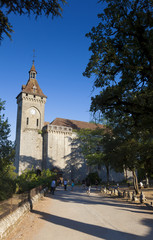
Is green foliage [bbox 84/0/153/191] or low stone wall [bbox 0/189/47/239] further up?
green foliage [bbox 84/0/153/191]

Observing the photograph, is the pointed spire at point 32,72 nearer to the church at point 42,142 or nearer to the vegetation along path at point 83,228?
the church at point 42,142

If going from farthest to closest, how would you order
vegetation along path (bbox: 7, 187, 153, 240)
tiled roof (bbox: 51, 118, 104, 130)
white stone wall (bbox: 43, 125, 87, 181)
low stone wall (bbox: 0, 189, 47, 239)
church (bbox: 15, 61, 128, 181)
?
tiled roof (bbox: 51, 118, 104, 130) < white stone wall (bbox: 43, 125, 87, 181) < church (bbox: 15, 61, 128, 181) < vegetation along path (bbox: 7, 187, 153, 240) < low stone wall (bbox: 0, 189, 47, 239)

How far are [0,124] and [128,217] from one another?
19.6 meters

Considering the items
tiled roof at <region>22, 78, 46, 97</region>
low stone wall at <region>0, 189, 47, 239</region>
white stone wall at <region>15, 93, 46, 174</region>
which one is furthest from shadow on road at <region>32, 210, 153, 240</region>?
tiled roof at <region>22, 78, 46, 97</region>

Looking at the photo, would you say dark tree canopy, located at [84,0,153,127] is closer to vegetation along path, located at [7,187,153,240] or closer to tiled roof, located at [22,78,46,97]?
vegetation along path, located at [7,187,153,240]

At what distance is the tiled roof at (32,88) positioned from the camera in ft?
161

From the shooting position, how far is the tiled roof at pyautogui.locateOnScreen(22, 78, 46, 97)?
48963 millimetres

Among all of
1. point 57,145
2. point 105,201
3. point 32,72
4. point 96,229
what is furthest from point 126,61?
point 32,72

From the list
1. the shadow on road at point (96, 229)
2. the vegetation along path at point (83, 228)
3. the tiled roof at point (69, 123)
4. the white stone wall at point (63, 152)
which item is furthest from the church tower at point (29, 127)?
the shadow on road at point (96, 229)

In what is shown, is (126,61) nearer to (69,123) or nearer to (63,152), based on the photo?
(63,152)

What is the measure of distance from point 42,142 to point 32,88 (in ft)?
46.9

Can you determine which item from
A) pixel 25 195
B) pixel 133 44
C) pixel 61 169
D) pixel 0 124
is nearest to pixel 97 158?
pixel 61 169

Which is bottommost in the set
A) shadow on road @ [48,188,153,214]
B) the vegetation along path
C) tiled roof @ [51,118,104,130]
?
shadow on road @ [48,188,153,214]

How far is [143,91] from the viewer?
1152 centimetres
